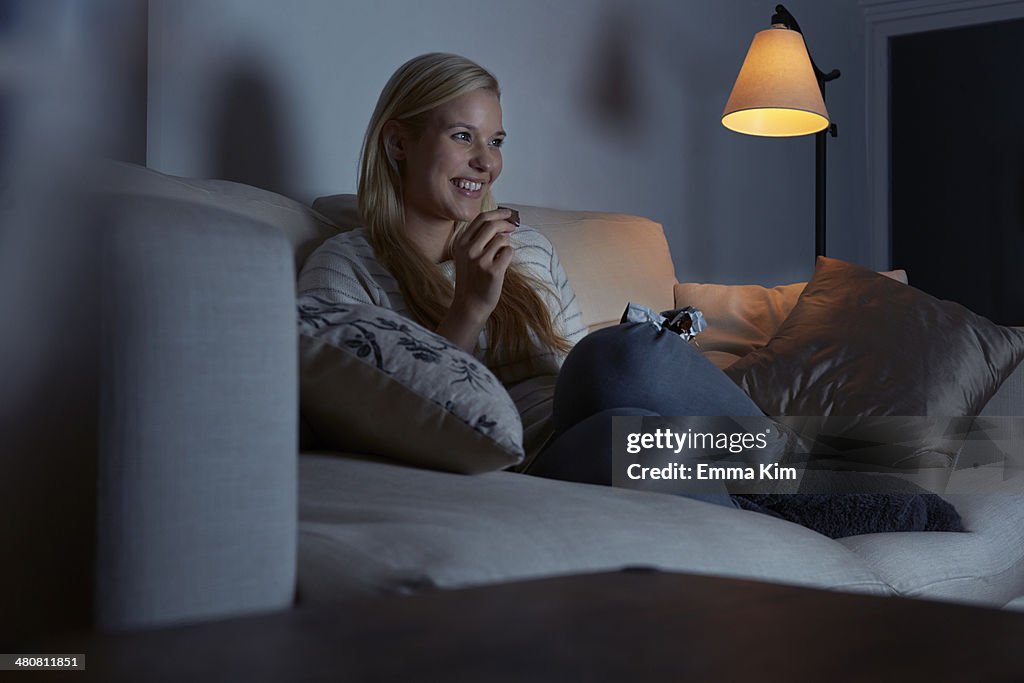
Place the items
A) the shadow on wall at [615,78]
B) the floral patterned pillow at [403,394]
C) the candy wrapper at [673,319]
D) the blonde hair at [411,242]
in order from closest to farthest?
the floral patterned pillow at [403,394], the candy wrapper at [673,319], the blonde hair at [411,242], the shadow on wall at [615,78]

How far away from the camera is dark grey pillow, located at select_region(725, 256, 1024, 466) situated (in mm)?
1650

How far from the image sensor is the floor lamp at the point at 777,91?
284 centimetres

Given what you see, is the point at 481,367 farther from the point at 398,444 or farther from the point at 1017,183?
the point at 1017,183

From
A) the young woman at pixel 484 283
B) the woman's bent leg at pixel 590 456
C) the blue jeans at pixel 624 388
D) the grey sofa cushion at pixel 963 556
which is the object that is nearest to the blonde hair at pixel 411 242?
the young woman at pixel 484 283

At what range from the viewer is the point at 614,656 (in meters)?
0.41

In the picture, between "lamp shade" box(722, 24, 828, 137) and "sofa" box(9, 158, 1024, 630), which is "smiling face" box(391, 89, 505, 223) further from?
"lamp shade" box(722, 24, 828, 137)

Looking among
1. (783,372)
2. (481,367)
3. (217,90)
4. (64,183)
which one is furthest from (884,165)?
(64,183)

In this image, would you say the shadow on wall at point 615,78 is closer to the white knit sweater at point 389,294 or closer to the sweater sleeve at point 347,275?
the white knit sweater at point 389,294

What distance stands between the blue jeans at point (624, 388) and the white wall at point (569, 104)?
0.92 m

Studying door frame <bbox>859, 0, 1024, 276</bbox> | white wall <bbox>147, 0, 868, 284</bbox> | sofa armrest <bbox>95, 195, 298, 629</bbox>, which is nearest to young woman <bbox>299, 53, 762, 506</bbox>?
white wall <bbox>147, 0, 868, 284</bbox>

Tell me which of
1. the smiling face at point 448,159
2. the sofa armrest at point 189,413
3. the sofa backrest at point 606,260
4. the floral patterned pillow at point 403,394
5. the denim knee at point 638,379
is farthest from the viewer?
the sofa backrest at point 606,260

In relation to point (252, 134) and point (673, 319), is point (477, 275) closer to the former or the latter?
point (673, 319)

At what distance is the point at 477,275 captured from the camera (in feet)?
5.31

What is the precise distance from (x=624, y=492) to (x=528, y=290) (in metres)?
0.83
